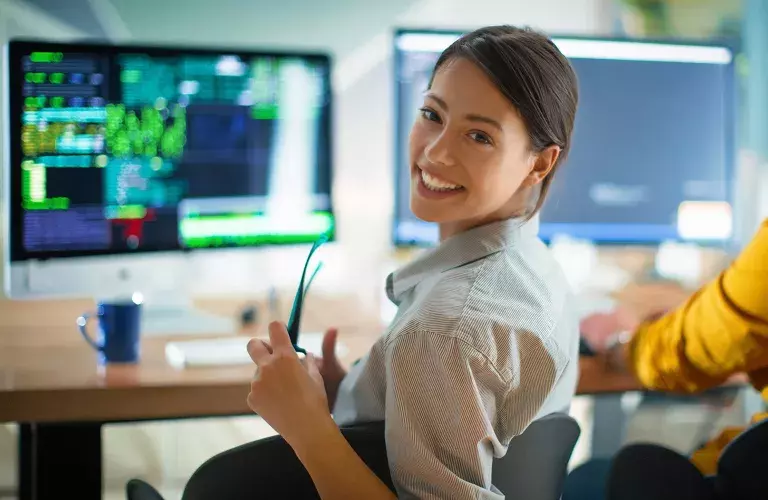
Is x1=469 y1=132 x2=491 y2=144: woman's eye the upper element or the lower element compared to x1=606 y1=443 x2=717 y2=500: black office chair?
upper

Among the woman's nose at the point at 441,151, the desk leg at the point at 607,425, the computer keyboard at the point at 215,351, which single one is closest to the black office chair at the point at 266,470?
the woman's nose at the point at 441,151

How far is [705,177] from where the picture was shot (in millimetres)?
2072

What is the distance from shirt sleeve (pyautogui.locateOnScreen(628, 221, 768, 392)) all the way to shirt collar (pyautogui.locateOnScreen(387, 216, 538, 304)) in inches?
13.3

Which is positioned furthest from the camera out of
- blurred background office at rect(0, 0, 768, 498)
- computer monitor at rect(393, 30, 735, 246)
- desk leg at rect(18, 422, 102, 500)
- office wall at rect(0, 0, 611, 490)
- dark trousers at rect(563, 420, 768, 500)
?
office wall at rect(0, 0, 611, 490)

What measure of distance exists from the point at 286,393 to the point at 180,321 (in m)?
0.84

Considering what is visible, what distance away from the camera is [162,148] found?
174 centimetres

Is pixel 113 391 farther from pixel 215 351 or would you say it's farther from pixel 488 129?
pixel 488 129

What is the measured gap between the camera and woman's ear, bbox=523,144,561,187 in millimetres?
1137

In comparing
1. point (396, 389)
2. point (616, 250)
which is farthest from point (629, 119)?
point (396, 389)

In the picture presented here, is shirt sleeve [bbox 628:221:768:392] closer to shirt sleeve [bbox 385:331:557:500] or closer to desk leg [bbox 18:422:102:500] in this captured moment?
shirt sleeve [bbox 385:331:557:500]

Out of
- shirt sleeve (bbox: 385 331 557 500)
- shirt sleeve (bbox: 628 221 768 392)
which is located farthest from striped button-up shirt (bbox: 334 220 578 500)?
shirt sleeve (bbox: 628 221 768 392)

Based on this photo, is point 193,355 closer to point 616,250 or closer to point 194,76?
point 194,76

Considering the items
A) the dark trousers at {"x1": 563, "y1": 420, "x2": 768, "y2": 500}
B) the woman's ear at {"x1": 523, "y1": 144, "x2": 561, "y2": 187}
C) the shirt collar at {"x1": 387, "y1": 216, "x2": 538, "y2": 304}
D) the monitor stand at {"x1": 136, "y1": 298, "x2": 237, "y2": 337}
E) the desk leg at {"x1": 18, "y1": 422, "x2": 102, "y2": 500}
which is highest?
the woman's ear at {"x1": 523, "y1": 144, "x2": 561, "y2": 187}

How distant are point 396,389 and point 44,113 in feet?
3.43
